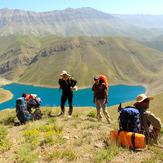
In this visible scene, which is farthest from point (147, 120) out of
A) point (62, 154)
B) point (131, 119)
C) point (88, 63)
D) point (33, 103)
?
point (88, 63)

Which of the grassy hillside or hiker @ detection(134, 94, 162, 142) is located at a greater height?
hiker @ detection(134, 94, 162, 142)

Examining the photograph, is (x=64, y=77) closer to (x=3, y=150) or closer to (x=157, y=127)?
(x=3, y=150)

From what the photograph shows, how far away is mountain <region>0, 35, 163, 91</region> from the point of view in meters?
107

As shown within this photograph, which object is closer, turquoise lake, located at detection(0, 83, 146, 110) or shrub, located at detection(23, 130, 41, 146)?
shrub, located at detection(23, 130, 41, 146)

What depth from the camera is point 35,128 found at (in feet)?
16.5

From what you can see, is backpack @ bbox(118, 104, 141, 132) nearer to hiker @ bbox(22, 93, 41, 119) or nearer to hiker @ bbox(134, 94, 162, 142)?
hiker @ bbox(134, 94, 162, 142)

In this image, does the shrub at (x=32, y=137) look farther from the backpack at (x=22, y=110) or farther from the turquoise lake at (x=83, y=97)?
the turquoise lake at (x=83, y=97)

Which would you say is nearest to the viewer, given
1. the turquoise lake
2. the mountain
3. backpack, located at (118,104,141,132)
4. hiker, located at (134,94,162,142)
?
backpack, located at (118,104,141,132)

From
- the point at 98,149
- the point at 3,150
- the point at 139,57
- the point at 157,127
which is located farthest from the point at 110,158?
the point at 139,57

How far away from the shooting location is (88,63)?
395 feet

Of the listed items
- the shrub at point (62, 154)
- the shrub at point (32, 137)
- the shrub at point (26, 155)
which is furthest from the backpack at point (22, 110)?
the shrub at point (62, 154)

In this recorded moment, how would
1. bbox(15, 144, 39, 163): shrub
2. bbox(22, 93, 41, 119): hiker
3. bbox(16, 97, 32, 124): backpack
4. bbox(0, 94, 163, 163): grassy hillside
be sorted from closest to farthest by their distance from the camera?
bbox(15, 144, 39, 163): shrub < bbox(0, 94, 163, 163): grassy hillside < bbox(16, 97, 32, 124): backpack < bbox(22, 93, 41, 119): hiker

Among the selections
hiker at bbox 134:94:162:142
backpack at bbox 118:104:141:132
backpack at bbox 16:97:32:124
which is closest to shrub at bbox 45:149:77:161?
backpack at bbox 118:104:141:132

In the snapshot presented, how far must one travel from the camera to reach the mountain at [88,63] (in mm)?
107375
